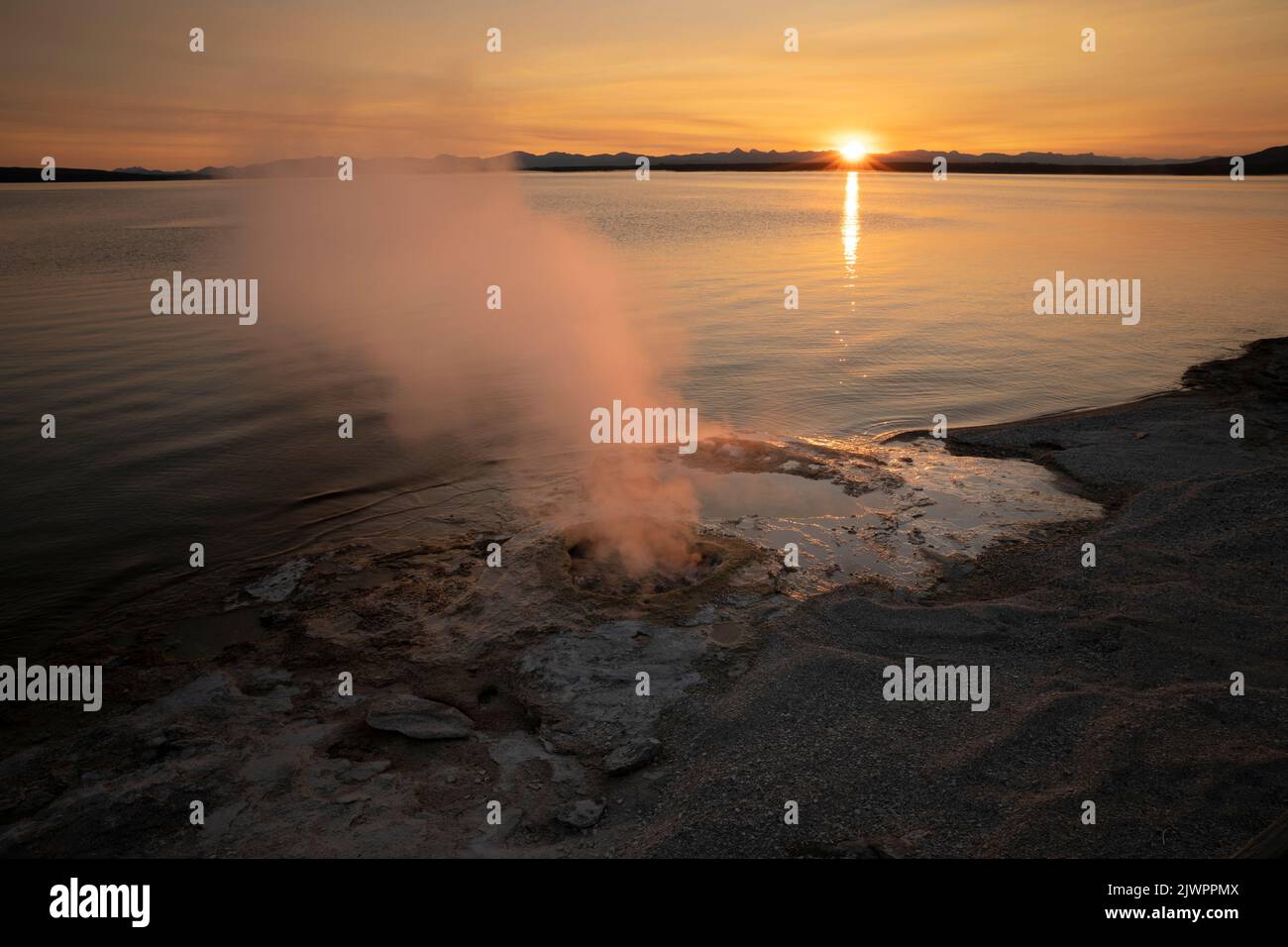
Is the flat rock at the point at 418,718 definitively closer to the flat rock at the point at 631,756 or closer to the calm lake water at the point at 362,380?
the flat rock at the point at 631,756

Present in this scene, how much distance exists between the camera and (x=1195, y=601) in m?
10.3

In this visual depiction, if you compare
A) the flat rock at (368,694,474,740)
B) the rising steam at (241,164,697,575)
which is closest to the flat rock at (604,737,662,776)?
the flat rock at (368,694,474,740)

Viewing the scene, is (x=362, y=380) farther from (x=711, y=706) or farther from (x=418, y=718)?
(x=711, y=706)

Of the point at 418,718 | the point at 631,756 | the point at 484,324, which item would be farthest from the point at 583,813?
the point at 484,324

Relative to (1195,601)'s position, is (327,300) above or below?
above

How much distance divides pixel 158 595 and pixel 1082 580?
13527 mm

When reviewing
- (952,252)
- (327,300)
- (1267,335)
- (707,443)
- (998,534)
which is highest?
(952,252)

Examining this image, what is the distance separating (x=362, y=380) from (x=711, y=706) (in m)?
17.8

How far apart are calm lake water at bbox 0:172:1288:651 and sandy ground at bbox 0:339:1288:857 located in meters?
2.31

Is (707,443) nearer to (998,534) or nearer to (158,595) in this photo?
(998,534)

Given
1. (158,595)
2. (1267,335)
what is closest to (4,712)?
(158,595)

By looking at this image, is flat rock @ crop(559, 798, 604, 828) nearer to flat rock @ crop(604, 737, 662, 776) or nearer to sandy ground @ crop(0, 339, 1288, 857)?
sandy ground @ crop(0, 339, 1288, 857)

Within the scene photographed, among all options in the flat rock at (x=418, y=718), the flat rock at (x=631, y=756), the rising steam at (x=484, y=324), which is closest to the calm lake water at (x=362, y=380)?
the rising steam at (x=484, y=324)

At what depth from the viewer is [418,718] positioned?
28.2 ft
